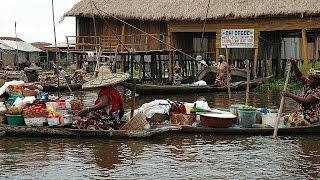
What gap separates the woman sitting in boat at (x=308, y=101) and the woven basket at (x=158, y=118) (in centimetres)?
219

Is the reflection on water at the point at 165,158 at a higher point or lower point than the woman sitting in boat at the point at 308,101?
lower

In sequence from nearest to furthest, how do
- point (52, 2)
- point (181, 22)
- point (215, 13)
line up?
point (52, 2) → point (215, 13) → point (181, 22)

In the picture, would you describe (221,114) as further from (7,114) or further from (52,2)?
(52,2)

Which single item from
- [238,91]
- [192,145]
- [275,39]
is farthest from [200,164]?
[275,39]

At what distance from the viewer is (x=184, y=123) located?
38.1 ft

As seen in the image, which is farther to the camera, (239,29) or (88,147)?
(239,29)

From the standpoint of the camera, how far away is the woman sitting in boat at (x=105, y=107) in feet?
34.3

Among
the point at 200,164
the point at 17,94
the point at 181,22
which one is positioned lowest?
the point at 200,164

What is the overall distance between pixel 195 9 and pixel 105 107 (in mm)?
15063

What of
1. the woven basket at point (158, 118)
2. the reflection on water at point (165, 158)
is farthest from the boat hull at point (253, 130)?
the woven basket at point (158, 118)

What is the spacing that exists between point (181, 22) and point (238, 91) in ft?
18.0

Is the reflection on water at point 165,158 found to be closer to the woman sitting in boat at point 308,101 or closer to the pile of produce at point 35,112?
the woman sitting in boat at point 308,101

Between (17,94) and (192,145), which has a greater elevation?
(17,94)

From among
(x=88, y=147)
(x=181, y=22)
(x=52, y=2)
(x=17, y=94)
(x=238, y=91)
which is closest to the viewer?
(x=88, y=147)
